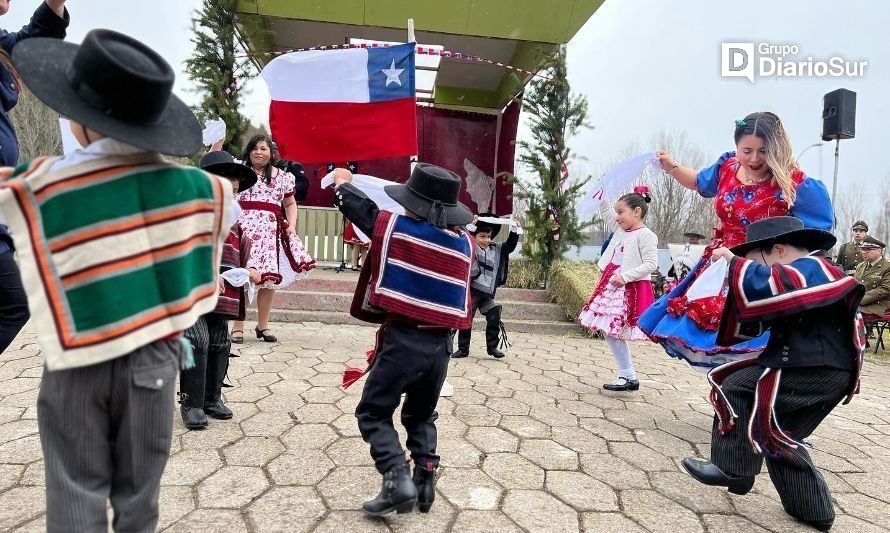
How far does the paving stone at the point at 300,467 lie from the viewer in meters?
2.85

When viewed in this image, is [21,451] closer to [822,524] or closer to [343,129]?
[343,129]

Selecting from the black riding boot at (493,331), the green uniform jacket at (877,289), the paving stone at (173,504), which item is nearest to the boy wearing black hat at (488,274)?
the black riding boot at (493,331)

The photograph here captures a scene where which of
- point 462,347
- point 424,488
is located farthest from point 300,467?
point 462,347

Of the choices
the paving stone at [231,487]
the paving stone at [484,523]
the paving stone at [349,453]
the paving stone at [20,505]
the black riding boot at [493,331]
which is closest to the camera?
the paving stone at [20,505]

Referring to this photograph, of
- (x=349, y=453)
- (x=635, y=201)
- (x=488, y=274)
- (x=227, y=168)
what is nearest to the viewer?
(x=349, y=453)

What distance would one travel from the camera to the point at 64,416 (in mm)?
1633

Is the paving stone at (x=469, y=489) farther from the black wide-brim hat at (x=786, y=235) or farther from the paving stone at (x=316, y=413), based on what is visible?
the black wide-brim hat at (x=786, y=235)

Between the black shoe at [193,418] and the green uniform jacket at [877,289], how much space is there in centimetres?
946

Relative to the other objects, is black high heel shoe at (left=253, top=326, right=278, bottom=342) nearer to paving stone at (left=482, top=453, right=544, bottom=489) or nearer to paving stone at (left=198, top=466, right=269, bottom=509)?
paving stone at (left=198, top=466, right=269, bottom=509)

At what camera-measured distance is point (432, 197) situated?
2629 mm

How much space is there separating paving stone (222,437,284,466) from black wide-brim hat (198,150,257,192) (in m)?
1.58

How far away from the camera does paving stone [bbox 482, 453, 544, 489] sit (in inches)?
116

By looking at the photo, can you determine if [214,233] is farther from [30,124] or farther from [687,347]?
[30,124]

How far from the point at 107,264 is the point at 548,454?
8.55ft
